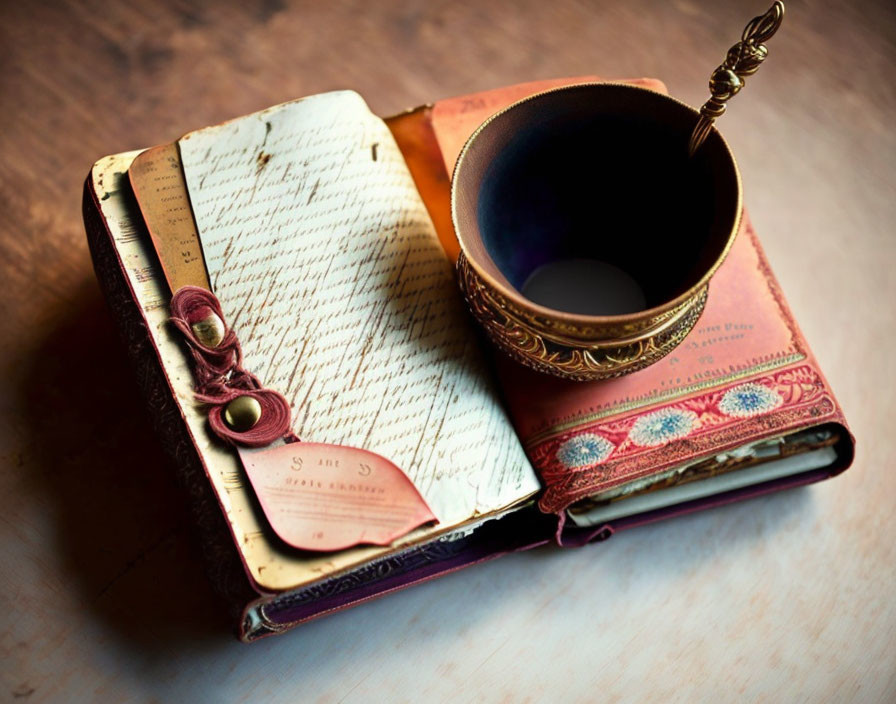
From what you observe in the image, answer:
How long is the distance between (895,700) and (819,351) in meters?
0.31

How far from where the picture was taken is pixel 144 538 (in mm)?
713

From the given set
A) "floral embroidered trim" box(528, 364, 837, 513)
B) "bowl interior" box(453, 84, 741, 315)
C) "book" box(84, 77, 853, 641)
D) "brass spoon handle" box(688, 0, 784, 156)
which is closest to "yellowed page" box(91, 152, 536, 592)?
"book" box(84, 77, 853, 641)

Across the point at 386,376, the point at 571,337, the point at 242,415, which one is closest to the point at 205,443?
the point at 242,415

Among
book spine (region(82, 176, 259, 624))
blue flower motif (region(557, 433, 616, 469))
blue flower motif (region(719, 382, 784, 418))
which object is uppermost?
blue flower motif (region(719, 382, 784, 418))

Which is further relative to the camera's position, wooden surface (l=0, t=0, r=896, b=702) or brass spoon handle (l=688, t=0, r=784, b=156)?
wooden surface (l=0, t=0, r=896, b=702)

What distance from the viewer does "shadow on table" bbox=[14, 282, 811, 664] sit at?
2.26ft

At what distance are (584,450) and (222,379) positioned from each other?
27cm

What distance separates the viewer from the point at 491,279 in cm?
57

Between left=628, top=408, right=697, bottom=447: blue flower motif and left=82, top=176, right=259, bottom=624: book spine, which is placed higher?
left=628, top=408, right=697, bottom=447: blue flower motif

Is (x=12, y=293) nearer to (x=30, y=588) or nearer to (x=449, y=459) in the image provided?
(x=30, y=588)

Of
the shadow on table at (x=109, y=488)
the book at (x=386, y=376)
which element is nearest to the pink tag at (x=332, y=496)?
the book at (x=386, y=376)

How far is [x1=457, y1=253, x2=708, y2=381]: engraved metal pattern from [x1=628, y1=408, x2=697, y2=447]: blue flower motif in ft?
0.15

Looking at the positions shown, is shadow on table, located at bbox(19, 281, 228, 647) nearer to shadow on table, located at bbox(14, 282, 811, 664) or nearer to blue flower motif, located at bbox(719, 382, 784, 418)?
shadow on table, located at bbox(14, 282, 811, 664)

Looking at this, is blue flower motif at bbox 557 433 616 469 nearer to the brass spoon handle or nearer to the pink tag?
the pink tag
